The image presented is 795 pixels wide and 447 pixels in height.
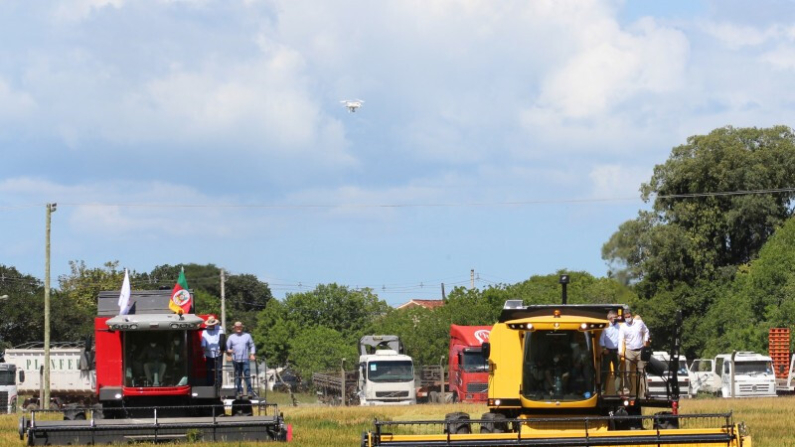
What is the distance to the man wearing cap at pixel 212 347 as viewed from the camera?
27609 millimetres

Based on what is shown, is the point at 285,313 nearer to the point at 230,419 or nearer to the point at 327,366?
the point at 327,366

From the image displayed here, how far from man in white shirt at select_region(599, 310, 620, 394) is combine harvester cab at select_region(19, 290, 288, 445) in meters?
7.44

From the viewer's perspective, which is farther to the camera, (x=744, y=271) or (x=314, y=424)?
(x=744, y=271)

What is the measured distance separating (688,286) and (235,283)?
66713mm

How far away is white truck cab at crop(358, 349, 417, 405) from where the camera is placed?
2128 inches

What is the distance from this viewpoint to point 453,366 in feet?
183

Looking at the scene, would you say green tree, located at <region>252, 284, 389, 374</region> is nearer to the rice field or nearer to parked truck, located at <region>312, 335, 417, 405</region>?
parked truck, located at <region>312, 335, 417, 405</region>

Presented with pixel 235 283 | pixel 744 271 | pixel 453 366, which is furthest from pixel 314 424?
pixel 235 283

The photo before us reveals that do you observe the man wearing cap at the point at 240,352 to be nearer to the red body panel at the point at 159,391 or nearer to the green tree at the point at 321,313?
the red body panel at the point at 159,391

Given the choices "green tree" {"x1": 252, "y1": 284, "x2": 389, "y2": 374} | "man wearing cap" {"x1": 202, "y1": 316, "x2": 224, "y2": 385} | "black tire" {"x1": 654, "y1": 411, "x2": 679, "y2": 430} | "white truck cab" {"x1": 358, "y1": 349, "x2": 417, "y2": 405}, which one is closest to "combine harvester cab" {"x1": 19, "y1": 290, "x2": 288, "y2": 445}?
"man wearing cap" {"x1": 202, "y1": 316, "x2": 224, "y2": 385}

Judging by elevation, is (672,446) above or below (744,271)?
below

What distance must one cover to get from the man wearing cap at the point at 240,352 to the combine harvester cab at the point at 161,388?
0.57 m

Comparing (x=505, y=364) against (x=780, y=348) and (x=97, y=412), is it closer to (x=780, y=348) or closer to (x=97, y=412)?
(x=97, y=412)

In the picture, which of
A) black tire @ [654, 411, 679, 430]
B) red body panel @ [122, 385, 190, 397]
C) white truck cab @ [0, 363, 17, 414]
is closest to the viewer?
black tire @ [654, 411, 679, 430]
